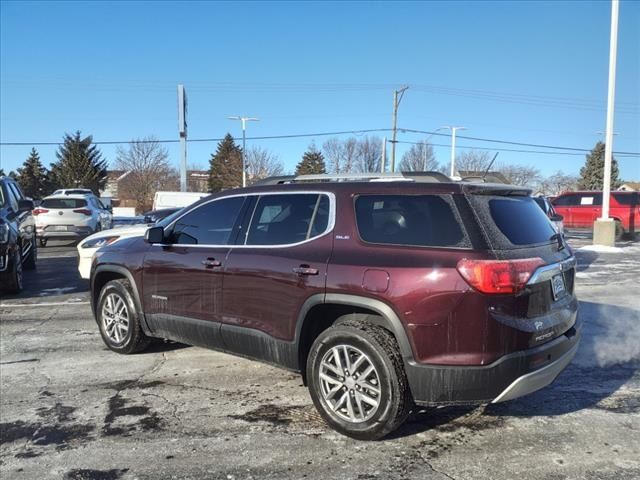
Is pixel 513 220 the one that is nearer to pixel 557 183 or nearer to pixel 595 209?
pixel 595 209

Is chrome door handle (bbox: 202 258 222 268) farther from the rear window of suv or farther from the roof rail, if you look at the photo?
the rear window of suv

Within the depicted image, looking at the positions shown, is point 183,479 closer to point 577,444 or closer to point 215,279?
point 215,279

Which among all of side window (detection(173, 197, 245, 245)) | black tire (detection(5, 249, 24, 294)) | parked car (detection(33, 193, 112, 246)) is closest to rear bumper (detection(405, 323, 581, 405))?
side window (detection(173, 197, 245, 245))

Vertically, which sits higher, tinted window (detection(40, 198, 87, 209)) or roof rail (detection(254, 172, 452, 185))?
roof rail (detection(254, 172, 452, 185))

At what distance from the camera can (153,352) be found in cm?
577

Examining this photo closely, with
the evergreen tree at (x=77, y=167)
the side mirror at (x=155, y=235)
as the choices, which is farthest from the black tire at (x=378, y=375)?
the evergreen tree at (x=77, y=167)

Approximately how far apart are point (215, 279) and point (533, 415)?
106 inches

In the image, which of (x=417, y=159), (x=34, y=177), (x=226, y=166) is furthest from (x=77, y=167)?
(x=417, y=159)

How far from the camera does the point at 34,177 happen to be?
191ft

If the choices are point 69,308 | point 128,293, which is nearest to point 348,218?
point 128,293

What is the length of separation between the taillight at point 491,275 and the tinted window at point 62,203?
16.3 metres

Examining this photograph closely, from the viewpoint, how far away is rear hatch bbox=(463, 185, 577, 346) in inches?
129

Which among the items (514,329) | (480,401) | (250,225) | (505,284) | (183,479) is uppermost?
(250,225)

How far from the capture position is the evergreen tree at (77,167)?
57250 millimetres
